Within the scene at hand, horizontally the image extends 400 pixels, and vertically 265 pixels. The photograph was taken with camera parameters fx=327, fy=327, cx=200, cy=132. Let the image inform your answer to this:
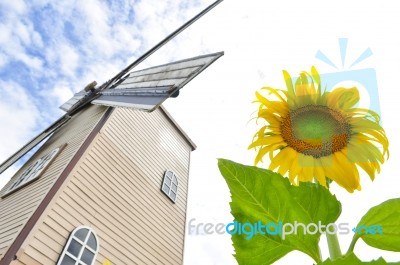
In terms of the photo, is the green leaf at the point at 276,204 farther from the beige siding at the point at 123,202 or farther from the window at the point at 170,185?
the window at the point at 170,185

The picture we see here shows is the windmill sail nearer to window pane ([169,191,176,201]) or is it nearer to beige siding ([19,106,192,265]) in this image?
beige siding ([19,106,192,265])

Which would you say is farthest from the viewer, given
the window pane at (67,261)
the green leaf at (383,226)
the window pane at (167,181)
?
the window pane at (167,181)

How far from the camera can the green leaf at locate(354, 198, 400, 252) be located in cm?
44

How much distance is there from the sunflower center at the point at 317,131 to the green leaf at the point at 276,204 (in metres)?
0.44

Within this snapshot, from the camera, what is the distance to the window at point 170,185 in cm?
1058

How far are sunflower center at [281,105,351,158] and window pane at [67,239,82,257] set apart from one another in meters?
6.23

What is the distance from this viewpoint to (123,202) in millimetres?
8375

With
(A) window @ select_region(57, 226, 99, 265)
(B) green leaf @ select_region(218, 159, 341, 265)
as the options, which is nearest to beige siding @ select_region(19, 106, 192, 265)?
(A) window @ select_region(57, 226, 99, 265)

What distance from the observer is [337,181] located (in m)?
0.81

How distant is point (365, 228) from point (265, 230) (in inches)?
5.5

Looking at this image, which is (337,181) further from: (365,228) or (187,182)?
(187,182)

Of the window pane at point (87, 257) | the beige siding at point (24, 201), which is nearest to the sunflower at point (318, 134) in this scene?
the beige siding at point (24, 201)

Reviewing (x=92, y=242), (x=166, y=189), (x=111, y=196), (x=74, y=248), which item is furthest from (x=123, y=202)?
(x=166, y=189)

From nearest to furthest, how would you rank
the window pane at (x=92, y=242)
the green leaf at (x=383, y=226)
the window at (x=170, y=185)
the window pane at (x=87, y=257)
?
the green leaf at (x=383, y=226) < the window pane at (x=87, y=257) < the window pane at (x=92, y=242) < the window at (x=170, y=185)
